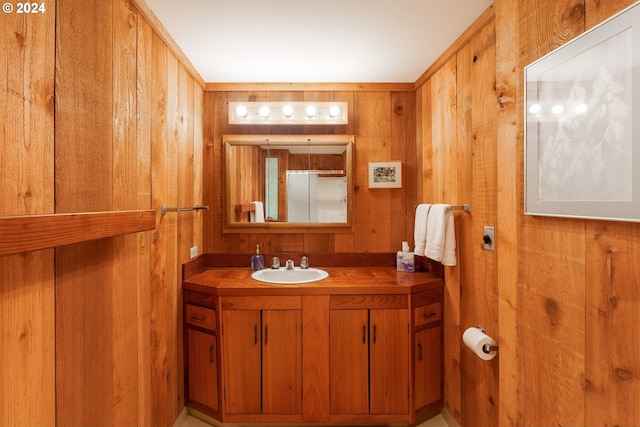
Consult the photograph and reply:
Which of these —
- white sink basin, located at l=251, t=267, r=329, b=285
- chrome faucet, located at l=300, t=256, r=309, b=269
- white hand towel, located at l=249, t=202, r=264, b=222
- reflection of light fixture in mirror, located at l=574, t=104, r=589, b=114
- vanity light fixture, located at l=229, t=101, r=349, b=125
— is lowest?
white sink basin, located at l=251, t=267, r=329, b=285

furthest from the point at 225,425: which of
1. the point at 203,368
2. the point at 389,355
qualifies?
the point at 389,355

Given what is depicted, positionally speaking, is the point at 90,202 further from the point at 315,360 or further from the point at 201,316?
the point at 315,360

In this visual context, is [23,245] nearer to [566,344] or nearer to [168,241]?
[168,241]

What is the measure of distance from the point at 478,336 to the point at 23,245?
67.3 inches

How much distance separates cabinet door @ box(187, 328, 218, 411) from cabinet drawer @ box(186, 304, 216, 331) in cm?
5

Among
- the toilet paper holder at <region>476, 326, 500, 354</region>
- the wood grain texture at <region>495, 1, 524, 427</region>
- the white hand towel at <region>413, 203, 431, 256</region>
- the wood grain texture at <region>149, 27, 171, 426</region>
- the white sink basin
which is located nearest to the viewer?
the wood grain texture at <region>495, 1, 524, 427</region>

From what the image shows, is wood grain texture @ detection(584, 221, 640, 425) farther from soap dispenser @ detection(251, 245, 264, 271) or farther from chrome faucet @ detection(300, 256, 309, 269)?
soap dispenser @ detection(251, 245, 264, 271)

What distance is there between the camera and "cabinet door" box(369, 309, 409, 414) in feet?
5.93

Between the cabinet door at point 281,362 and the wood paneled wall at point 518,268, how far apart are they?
0.97 meters

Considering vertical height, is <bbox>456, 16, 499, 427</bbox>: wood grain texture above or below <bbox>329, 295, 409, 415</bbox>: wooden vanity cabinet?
above

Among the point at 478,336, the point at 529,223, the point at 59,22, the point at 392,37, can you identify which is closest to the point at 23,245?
the point at 59,22

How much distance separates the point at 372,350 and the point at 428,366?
0.40 m

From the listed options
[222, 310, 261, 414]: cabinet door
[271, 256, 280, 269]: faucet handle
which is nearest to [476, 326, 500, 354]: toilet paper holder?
[222, 310, 261, 414]: cabinet door

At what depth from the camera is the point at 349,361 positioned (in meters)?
1.81
